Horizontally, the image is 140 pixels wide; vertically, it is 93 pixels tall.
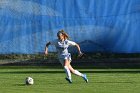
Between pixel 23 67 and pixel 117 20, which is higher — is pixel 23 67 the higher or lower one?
the lower one

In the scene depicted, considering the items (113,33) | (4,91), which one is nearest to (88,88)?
(4,91)

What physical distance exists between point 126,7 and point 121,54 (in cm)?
268

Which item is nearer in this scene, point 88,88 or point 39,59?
point 88,88

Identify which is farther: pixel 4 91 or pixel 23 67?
pixel 23 67

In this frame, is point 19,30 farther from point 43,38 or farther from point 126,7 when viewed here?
point 126,7

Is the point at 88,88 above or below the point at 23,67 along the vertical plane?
above

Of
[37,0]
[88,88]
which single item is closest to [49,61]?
[37,0]

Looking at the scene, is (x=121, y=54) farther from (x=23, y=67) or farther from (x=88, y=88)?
(x=88, y=88)

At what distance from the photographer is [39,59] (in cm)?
3409

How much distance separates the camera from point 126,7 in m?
32.8

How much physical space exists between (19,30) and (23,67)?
216 centimetres

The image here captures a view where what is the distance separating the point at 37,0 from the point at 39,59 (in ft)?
11.3

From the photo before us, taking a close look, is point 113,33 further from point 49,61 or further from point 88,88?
point 88,88

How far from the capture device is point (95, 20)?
3303 centimetres
